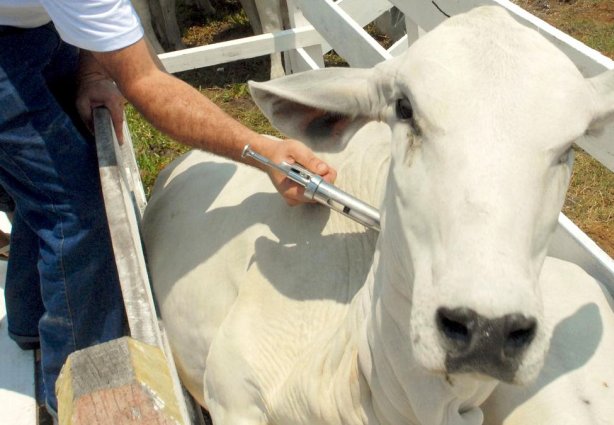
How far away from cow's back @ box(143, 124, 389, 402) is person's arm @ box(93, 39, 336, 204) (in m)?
0.16

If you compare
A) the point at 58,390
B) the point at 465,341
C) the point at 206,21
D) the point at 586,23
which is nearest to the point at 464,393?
the point at 465,341

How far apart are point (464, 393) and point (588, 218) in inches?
125

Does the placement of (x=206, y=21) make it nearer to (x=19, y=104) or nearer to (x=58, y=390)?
(x=19, y=104)

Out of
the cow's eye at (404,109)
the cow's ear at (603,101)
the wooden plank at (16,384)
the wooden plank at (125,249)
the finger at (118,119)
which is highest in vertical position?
the cow's ear at (603,101)

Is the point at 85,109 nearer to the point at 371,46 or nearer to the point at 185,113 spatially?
the point at 185,113

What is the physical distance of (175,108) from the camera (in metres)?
2.78

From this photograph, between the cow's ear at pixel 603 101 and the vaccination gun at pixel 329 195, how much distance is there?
67cm

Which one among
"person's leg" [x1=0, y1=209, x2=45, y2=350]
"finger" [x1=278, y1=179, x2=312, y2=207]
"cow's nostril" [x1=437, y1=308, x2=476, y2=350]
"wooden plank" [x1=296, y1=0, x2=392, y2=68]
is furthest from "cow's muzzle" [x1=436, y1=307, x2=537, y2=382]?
"wooden plank" [x1=296, y1=0, x2=392, y2=68]

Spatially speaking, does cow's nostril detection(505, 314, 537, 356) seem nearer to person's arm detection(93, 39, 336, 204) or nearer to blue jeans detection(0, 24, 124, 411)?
person's arm detection(93, 39, 336, 204)

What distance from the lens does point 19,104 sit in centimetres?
277

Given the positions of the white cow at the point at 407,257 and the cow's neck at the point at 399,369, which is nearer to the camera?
the white cow at the point at 407,257

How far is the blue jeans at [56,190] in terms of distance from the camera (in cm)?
280

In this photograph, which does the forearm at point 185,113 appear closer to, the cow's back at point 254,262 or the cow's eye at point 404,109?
the cow's back at point 254,262

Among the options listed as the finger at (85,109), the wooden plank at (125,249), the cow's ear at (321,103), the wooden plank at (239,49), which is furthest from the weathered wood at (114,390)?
the wooden plank at (239,49)
